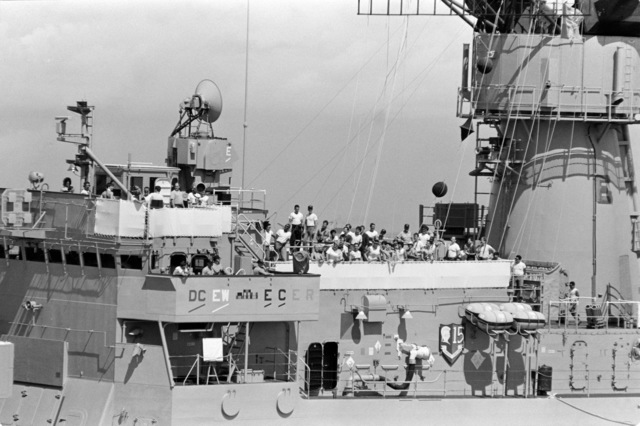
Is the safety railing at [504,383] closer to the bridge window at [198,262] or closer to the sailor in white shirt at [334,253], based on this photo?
the sailor in white shirt at [334,253]

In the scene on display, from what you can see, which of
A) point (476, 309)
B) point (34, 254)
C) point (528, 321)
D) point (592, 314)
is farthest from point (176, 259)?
point (592, 314)

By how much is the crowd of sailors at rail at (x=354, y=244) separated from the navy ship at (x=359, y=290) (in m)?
0.27

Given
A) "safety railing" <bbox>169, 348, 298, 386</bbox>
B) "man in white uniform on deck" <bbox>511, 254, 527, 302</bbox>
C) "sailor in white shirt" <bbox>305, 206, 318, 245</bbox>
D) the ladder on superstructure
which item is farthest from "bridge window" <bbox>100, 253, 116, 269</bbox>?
"man in white uniform on deck" <bbox>511, 254, 527, 302</bbox>

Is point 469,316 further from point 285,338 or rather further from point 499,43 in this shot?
point 499,43

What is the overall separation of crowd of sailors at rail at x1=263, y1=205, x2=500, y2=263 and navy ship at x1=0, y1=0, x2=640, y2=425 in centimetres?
27

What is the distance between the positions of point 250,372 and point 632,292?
10340mm

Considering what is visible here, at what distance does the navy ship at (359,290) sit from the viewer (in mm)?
24609

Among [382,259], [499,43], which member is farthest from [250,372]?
[499,43]

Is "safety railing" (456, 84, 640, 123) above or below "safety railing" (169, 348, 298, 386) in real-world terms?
above

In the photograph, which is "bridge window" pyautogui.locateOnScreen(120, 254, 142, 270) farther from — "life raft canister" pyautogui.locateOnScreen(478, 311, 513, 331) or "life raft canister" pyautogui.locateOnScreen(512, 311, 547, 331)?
"life raft canister" pyautogui.locateOnScreen(512, 311, 547, 331)

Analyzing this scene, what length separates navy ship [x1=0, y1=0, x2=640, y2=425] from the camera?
24.6 metres

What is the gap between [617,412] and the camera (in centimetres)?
2844

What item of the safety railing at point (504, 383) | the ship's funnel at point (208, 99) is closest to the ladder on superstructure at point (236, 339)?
the safety railing at point (504, 383)

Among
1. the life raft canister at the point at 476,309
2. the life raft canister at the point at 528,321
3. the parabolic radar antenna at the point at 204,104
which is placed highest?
A: the parabolic radar antenna at the point at 204,104
